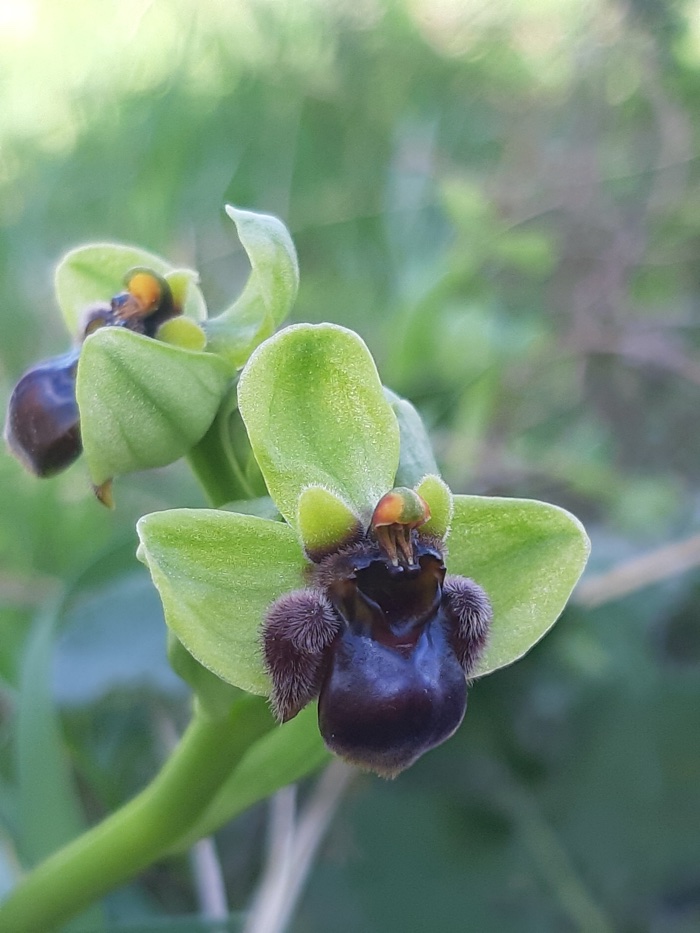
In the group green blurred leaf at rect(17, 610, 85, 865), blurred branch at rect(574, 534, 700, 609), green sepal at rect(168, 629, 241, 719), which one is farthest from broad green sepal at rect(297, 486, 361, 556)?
blurred branch at rect(574, 534, 700, 609)

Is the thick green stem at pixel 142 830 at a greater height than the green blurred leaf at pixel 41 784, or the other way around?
the thick green stem at pixel 142 830

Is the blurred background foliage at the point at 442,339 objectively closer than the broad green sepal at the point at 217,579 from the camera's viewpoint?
No

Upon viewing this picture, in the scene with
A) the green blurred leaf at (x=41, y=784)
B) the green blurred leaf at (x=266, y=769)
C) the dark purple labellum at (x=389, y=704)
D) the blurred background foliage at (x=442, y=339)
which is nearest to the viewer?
the dark purple labellum at (x=389, y=704)

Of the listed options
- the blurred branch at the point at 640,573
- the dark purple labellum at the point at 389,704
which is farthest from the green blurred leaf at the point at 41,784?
the blurred branch at the point at 640,573

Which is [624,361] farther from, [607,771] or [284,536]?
[284,536]

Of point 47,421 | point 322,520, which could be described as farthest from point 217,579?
point 47,421

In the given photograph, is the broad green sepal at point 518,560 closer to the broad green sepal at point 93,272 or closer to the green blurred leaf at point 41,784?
the broad green sepal at point 93,272

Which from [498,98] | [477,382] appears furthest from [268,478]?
[498,98]

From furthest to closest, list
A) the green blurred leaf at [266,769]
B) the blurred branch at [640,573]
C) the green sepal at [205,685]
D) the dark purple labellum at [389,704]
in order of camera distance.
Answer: the blurred branch at [640,573]
the green blurred leaf at [266,769]
the green sepal at [205,685]
the dark purple labellum at [389,704]
